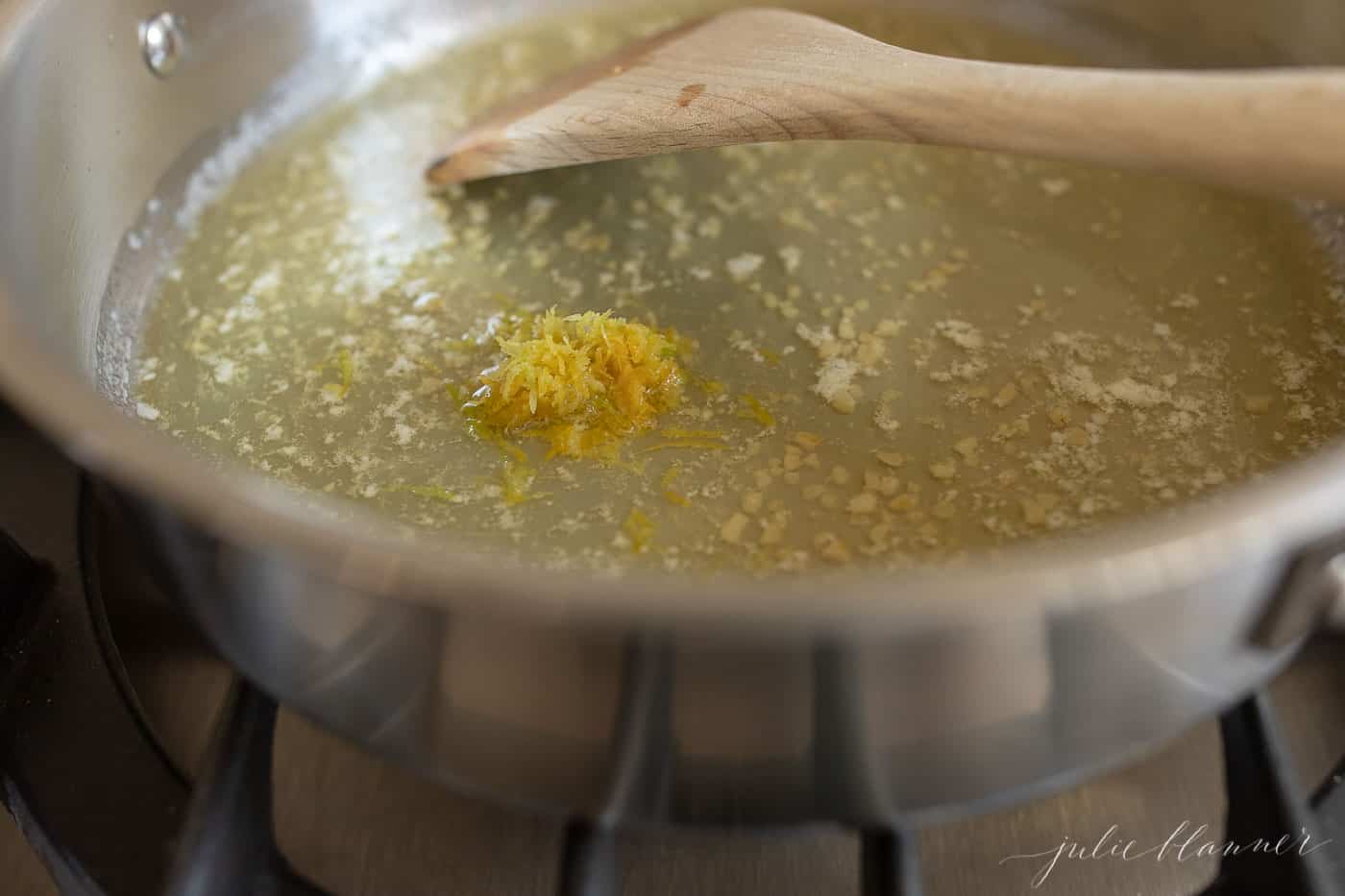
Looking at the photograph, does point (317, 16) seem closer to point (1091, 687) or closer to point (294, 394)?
point (294, 394)

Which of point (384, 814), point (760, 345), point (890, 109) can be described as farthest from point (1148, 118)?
point (384, 814)

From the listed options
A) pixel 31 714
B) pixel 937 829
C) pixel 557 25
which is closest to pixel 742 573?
pixel 937 829

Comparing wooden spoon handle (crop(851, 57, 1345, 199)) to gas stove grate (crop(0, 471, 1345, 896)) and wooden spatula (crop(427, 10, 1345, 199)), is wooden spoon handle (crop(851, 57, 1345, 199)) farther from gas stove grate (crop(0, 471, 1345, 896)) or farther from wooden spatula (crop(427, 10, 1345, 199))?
gas stove grate (crop(0, 471, 1345, 896))

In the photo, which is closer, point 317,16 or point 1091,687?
point 1091,687

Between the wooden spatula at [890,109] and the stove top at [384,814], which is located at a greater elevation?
the wooden spatula at [890,109]

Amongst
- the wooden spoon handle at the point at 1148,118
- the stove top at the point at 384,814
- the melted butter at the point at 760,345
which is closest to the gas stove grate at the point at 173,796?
the stove top at the point at 384,814

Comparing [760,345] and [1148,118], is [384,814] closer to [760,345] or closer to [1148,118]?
[760,345]

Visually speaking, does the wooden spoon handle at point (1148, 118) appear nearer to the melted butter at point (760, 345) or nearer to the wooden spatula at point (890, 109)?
the wooden spatula at point (890, 109)

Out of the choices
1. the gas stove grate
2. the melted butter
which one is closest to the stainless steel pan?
the gas stove grate
